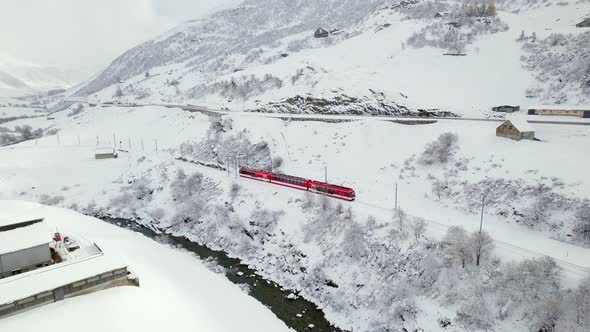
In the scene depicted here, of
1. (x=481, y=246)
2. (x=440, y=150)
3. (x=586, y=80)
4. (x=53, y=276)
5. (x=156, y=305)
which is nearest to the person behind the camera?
(x=53, y=276)

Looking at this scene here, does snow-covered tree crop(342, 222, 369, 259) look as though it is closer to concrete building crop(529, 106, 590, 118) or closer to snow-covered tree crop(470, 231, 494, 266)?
snow-covered tree crop(470, 231, 494, 266)

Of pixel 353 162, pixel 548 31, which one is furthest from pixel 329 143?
pixel 548 31

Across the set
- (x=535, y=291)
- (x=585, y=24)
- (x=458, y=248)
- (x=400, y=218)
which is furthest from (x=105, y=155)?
(x=585, y=24)

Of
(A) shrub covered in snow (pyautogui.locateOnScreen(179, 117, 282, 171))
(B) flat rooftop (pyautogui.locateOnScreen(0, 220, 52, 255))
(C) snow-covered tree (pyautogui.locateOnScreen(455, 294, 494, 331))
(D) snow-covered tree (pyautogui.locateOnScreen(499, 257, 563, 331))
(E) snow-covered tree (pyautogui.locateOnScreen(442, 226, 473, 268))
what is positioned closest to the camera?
(D) snow-covered tree (pyautogui.locateOnScreen(499, 257, 563, 331))

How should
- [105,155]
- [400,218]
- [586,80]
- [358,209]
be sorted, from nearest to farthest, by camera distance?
[400,218], [358,209], [586,80], [105,155]

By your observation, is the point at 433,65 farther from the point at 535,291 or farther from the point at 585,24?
the point at 535,291

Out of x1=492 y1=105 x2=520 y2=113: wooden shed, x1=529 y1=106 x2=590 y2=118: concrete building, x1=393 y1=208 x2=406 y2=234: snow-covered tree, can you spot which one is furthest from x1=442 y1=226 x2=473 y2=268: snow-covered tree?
x1=492 y1=105 x2=520 y2=113: wooden shed

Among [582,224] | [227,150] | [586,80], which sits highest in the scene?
[586,80]
